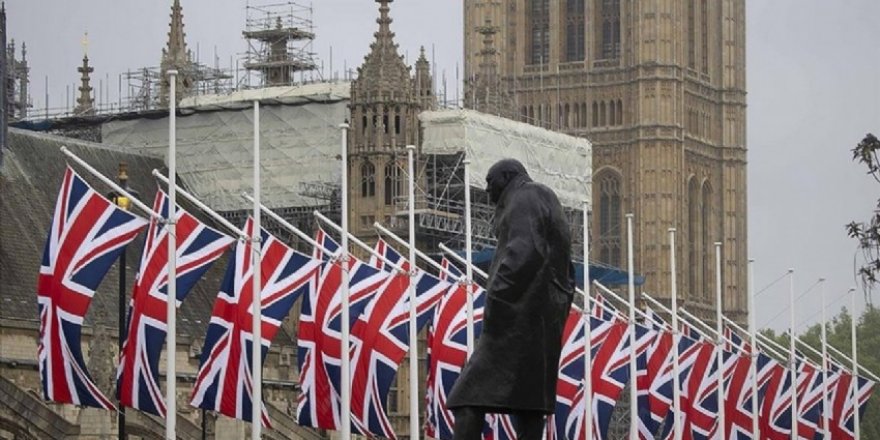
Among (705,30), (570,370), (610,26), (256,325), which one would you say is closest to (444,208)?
(570,370)

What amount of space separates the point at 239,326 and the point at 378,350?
5295 millimetres

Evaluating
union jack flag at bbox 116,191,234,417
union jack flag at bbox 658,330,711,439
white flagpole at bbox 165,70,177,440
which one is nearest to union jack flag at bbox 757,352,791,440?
union jack flag at bbox 658,330,711,439

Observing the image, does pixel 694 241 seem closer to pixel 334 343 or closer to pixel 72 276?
pixel 334 343

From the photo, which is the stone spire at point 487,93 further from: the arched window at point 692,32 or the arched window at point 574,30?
the arched window at point 692,32

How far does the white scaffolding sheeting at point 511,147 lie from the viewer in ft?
300

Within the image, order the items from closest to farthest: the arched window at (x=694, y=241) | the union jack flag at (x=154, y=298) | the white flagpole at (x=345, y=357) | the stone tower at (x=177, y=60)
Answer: the union jack flag at (x=154, y=298) → the white flagpole at (x=345, y=357) → the stone tower at (x=177, y=60) → the arched window at (x=694, y=241)

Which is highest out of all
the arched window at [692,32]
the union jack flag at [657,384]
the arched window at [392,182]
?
the arched window at [692,32]

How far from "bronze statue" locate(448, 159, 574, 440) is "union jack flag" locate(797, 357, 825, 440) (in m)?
49.0

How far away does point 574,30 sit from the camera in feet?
465

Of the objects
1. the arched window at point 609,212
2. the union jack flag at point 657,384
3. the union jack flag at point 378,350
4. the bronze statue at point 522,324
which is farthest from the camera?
the arched window at point 609,212

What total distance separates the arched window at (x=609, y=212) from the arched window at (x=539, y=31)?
22.5ft

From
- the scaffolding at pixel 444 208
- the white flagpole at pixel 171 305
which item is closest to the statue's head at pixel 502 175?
the white flagpole at pixel 171 305

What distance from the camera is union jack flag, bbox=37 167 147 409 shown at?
43406 mm

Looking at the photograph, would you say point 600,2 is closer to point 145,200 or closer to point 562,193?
point 562,193
